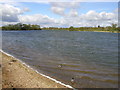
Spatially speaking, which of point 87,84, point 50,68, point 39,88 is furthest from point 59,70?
point 39,88

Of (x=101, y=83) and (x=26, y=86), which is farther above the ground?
(x=26, y=86)

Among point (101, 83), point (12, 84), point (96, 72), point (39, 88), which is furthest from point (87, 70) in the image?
point (12, 84)

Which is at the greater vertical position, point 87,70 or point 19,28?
point 19,28

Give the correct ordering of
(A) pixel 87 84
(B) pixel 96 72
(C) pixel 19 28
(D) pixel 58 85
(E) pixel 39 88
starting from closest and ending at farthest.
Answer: (E) pixel 39 88 < (D) pixel 58 85 < (A) pixel 87 84 < (B) pixel 96 72 < (C) pixel 19 28

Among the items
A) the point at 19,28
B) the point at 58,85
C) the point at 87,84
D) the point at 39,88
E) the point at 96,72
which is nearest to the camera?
the point at 39,88

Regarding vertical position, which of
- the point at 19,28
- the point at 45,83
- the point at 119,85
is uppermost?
the point at 19,28

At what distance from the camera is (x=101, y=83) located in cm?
723

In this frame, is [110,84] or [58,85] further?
[110,84]

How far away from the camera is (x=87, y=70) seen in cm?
929

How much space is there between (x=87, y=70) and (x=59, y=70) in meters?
2.24

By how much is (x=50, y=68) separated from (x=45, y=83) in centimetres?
313

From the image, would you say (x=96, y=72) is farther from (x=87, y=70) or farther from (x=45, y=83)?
(x=45, y=83)

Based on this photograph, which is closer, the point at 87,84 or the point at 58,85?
the point at 58,85

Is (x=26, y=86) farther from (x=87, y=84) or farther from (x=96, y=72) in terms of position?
(x=96, y=72)
